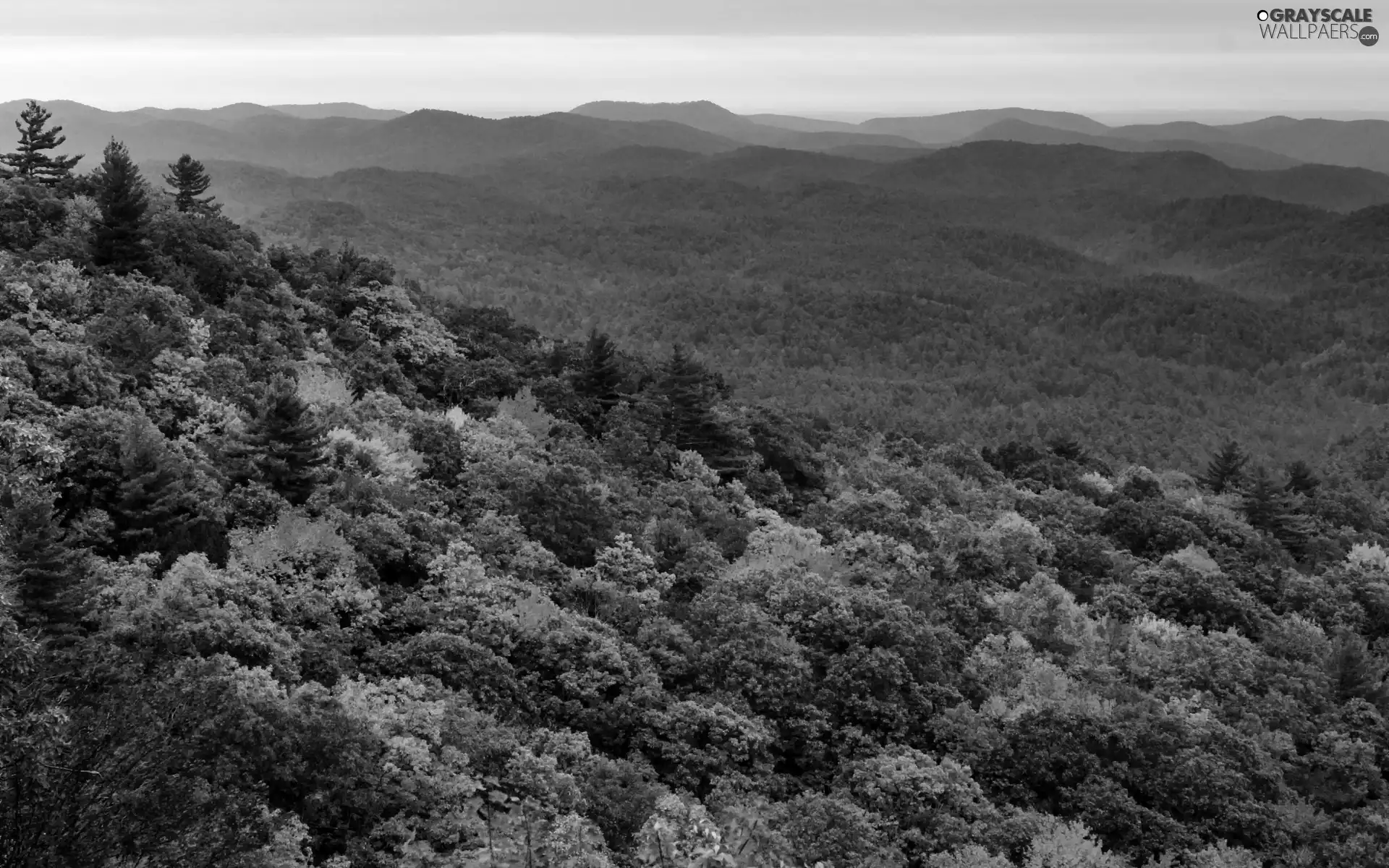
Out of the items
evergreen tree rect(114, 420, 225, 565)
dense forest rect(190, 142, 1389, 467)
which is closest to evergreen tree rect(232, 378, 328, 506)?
evergreen tree rect(114, 420, 225, 565)

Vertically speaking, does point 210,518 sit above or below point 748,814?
above

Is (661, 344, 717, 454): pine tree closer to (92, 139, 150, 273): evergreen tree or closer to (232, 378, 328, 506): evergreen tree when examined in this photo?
(232, 378, 328, 506): evergreen tree

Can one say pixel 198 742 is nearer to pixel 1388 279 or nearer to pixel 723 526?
pixel 723 526

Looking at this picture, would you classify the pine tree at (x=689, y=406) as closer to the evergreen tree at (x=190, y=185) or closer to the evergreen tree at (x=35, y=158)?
the evergreen tree at (x=190, y=185)

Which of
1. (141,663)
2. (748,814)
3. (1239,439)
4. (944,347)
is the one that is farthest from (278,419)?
(944,347)

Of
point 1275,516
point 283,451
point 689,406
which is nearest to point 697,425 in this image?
point 689,406
